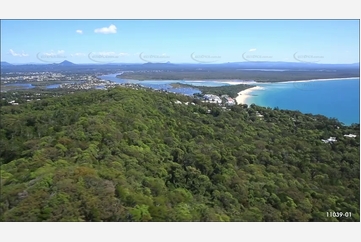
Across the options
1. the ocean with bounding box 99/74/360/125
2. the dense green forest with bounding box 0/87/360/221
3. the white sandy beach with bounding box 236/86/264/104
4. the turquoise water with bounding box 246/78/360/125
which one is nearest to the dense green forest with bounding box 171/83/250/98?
the white sandy beach with bounding box 236/86/264/104

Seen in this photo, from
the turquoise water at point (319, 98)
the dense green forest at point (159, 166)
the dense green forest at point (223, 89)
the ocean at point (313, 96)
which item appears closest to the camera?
the dense green forest at point (159, 166)

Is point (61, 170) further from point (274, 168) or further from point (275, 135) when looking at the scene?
point (275, 135)

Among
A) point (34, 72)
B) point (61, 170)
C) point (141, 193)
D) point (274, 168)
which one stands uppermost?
point (34, 72)

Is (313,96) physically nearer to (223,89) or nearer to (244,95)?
(244,95)

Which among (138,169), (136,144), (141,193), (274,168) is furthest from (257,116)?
(141,193)

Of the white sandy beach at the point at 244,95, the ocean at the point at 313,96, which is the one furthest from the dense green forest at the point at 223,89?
the ocean at the point at 313,96

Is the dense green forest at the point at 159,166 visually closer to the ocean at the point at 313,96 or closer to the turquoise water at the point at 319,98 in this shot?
the turquoise water at the point at 319,98

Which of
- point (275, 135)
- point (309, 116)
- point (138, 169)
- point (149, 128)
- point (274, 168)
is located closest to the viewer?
point (138, 169)
